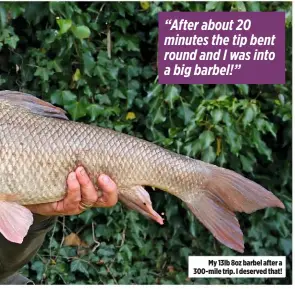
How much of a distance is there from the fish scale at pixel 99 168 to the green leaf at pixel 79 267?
1178 mm

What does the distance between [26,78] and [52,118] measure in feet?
3.69

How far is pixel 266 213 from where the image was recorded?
2.86m

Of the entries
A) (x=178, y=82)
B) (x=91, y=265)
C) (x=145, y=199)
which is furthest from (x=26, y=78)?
(x=145, y=199)

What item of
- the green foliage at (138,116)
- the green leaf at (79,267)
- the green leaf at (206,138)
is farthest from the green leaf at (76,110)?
the green leaf at (79,267)

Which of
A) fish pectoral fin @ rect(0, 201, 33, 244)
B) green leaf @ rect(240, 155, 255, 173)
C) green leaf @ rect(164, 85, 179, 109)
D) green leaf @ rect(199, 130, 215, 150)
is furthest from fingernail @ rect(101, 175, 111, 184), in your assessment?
green leaf @ rect(240, 155, 255, 173)

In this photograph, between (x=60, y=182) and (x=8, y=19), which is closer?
(x=60, y=182)

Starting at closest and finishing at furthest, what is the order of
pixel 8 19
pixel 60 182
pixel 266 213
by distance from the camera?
pixel 60 182 → pixel 8 19 → pixel 266 213

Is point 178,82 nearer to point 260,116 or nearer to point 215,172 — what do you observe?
point 260,116

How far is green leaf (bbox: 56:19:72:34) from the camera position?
256cm

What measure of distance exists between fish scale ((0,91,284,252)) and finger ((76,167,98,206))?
2cm

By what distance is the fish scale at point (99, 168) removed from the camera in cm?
163
